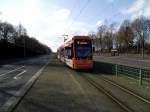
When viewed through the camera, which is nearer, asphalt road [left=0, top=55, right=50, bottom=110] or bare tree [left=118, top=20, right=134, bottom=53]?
asphalt road [left=0, top=55, right=50, bottom=110]

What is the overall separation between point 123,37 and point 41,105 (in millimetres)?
129081

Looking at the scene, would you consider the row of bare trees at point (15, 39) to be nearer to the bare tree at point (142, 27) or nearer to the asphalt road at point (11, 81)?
the bare tree at point (142, 27)

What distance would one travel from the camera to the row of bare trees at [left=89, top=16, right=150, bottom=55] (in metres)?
117

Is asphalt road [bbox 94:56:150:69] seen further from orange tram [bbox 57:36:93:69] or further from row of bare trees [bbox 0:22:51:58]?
row of bare trees [bbox 0:22:51:58]

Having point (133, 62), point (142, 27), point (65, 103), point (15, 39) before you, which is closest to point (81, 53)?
point (65, 103)

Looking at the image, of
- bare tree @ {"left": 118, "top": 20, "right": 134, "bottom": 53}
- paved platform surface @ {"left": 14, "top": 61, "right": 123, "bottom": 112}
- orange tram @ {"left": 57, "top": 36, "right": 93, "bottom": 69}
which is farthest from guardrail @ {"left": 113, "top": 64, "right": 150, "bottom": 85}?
bare tree @ {"left": 118, "top": 20, "right": 134, "bottom": 53}

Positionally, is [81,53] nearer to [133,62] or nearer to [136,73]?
[136,73]

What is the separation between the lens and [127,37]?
136m

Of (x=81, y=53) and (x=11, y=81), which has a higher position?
(x=81, y=53)

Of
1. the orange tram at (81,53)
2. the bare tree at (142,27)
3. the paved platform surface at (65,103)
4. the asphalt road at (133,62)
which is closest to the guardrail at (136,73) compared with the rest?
the paved platform surface at (65,103)

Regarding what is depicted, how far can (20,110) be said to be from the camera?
1002 centimetres

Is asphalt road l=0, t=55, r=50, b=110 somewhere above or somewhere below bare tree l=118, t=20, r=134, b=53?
below

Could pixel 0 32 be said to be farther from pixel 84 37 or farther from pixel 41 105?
pixel 41 105

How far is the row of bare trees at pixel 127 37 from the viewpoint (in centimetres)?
11681
